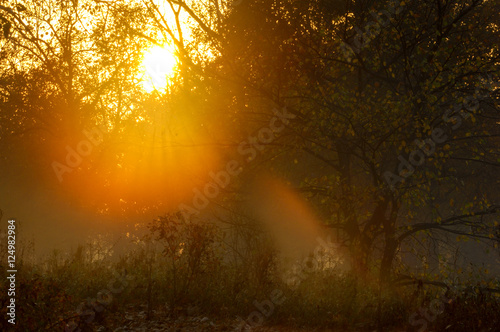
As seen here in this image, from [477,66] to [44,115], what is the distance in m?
20.3

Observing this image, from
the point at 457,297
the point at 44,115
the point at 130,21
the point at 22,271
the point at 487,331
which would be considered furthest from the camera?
the point at 44,115

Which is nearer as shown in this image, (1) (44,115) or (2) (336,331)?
(2) (336,331)

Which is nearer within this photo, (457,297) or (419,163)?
(457,297)

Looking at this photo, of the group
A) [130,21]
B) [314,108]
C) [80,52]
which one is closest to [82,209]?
[80,52]

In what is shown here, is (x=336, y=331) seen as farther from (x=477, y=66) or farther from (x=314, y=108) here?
(x=477, y=66)

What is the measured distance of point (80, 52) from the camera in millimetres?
26531

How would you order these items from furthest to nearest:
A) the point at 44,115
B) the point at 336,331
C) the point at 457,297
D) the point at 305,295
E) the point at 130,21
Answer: the point at 44,115, the point at 130,21, the point at 305,295, the point at 336,331, the point at 457,297

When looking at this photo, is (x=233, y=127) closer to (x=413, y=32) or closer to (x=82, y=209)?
(x=413, y=32)

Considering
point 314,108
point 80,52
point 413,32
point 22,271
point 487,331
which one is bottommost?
point 487,331

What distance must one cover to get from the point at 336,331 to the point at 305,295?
1.41 meters

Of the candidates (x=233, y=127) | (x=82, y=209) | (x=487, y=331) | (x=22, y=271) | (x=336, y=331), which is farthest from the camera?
(x=82, y=209)

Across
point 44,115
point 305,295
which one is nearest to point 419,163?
point 305,295

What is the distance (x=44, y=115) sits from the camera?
25.5m

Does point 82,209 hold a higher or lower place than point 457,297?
higher
